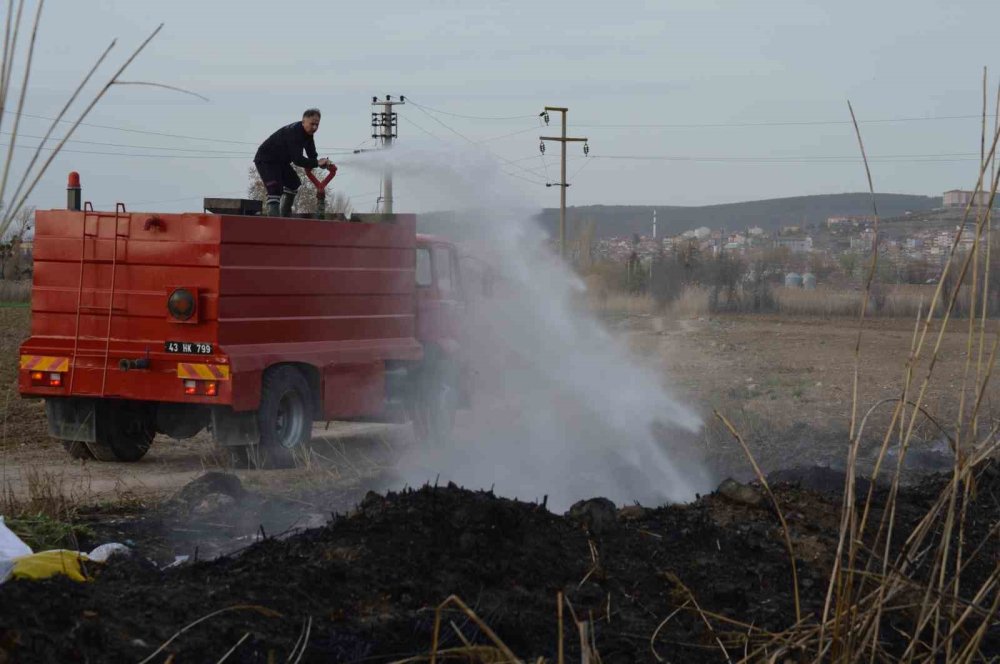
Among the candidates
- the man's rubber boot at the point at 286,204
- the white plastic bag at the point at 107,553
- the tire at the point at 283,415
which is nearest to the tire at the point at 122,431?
the tire at the point at 283,415

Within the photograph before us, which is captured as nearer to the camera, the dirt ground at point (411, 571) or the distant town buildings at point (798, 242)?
the dirt ground at point (411, 571)

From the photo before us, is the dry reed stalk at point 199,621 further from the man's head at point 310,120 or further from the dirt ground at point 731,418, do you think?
the man's head at point 310,120

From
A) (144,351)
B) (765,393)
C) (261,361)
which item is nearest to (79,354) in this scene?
(144,351)

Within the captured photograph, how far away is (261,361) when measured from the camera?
11.9 m

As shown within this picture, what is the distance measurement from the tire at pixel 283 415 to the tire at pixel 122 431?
4.58 ft

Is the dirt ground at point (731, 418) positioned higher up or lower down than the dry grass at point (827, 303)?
lower down

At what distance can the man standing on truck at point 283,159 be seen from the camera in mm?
12891

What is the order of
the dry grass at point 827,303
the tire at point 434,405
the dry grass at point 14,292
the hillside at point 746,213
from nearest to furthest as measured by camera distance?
the tire at point 434,405 → the dry grass at point 14,292 → the dry grass at point 827,303 → the hillside at point 746,213

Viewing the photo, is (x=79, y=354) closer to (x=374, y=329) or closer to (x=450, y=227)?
(x=374, y=329)

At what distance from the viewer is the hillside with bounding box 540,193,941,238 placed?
103500 millimetres

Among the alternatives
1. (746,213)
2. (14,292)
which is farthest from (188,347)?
(746,213)

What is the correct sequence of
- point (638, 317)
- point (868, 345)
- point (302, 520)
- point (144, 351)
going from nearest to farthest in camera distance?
point (302, 520) < point (144, 351) < point (868, 345) < point (638, 317)

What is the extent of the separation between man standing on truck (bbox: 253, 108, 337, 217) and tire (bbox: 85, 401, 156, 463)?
8.03ft

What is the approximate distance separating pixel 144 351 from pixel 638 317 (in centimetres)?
3027
